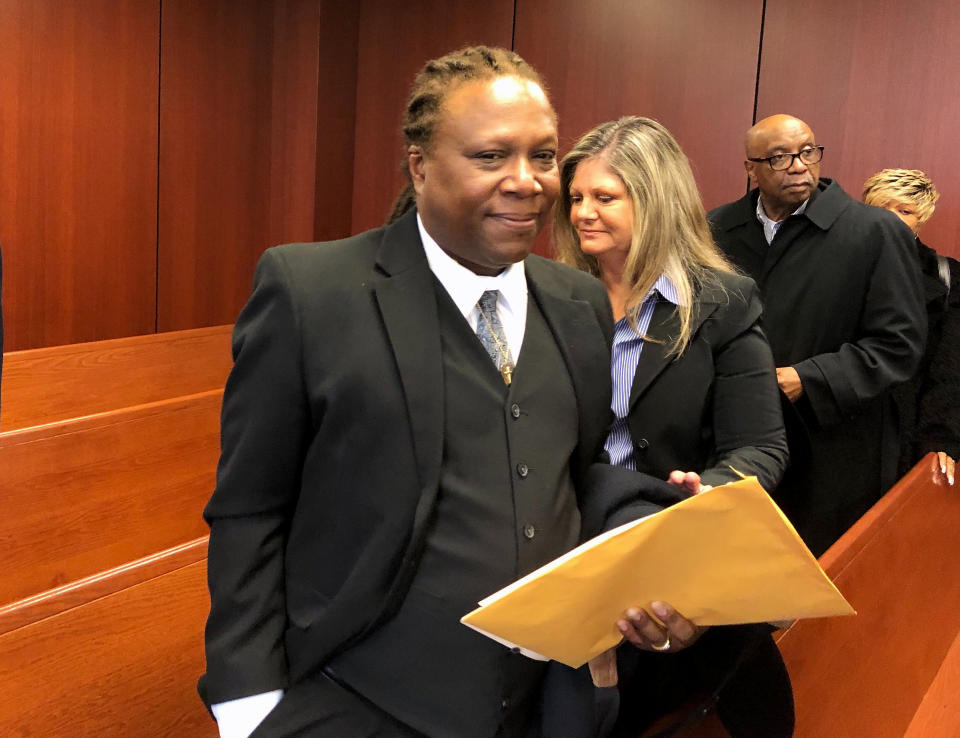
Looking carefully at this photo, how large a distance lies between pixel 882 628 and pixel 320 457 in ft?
5.05

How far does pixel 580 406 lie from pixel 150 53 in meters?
4.78

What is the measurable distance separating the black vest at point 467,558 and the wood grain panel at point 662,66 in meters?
4.40

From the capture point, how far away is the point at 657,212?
2.05 metres

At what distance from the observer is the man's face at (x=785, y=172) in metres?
3.18

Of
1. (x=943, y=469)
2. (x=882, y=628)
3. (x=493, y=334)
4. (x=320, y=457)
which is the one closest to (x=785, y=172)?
(x=943, y=469)

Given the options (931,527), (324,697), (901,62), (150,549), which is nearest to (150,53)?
(150,549)

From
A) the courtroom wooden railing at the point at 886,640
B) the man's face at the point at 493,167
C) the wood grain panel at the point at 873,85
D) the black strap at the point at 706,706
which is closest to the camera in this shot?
the man's face at the point at 493,167

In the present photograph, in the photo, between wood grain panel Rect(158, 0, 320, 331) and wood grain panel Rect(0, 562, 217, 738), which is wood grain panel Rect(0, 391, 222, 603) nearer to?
wood grain panel Rect(0, 562, 217, 738)

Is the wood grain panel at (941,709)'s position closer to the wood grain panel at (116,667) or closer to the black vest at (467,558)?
the black vest at (467,558)

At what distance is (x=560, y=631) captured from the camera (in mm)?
1151

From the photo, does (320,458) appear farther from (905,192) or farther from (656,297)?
(905,192)

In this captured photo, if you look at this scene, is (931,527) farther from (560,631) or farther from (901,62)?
(901,62)

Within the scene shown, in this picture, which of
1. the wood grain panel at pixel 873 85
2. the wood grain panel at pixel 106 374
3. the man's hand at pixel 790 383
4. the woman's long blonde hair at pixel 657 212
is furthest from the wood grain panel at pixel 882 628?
the wood grain panel at pixel 106 374

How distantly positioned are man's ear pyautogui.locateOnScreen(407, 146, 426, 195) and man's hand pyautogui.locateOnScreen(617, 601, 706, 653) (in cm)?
61
